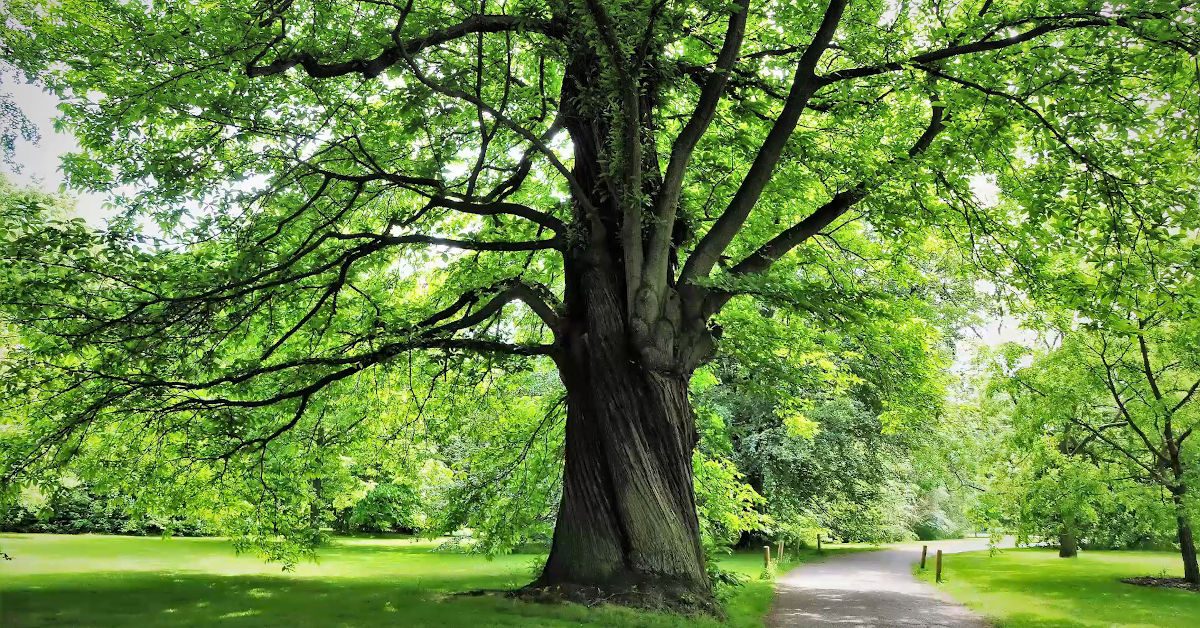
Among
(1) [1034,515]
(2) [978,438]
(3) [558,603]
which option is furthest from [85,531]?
(2) [978,438]

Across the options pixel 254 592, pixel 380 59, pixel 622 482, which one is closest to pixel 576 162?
pixel 380 59

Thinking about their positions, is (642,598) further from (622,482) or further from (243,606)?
(243,606)

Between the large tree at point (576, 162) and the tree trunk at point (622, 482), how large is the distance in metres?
0.03

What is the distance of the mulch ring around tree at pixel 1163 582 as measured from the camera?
56.7 ft

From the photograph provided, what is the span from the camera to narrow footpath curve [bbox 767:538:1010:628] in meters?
11.9

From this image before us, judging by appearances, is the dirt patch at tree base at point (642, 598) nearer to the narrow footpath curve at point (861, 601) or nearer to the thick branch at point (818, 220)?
the thick branch at point (818, 220)

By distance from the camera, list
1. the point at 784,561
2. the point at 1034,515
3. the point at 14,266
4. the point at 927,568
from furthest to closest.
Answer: the point at 927,568 < the point at 784,561 < the point at 1034,515 < the point at 14,266

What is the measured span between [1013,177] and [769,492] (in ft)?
53.4

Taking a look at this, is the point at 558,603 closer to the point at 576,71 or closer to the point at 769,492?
the point at 576,71

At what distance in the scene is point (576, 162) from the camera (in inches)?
392

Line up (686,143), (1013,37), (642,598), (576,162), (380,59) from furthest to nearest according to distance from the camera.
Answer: (576,162)
(686,143)
(642,598)
(1013,37)
(380,59)

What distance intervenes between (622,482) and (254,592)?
257 inches

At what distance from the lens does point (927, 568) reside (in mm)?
22719

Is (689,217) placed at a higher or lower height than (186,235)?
higher
